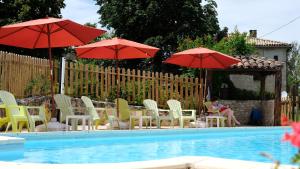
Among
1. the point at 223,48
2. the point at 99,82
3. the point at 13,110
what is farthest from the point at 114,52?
the point at 223,48

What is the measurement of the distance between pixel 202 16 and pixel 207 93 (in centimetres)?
1570

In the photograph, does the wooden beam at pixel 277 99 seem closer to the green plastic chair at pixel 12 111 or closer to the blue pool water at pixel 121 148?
the blue pool water at pixel 121 148

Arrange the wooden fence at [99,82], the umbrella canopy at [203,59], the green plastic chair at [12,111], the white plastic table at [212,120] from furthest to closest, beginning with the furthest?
the umbrella canopy at [203,59], the white plastic table at [212,120], the wooden fence at [99,82], the green plastic chair at [12,111]

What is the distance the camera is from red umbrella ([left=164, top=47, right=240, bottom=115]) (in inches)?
555

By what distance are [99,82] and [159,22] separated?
1753cm

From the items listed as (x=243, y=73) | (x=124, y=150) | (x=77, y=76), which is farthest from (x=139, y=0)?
(x=124, y=150)

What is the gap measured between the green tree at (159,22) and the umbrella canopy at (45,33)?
18313mm

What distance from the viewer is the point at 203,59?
587 inches

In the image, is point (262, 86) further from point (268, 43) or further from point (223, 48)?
point (268, 43)

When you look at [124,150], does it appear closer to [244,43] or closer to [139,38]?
[244,43]

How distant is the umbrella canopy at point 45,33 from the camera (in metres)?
9.91

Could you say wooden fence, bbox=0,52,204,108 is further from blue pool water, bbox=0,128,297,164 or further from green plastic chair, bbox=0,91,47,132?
Answer: blue pool water, bbox=0,128,297,164

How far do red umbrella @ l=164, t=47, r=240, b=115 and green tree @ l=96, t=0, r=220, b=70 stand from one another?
47.2 ft

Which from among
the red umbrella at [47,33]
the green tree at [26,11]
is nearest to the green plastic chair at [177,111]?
the red umbrella at [47,33]
